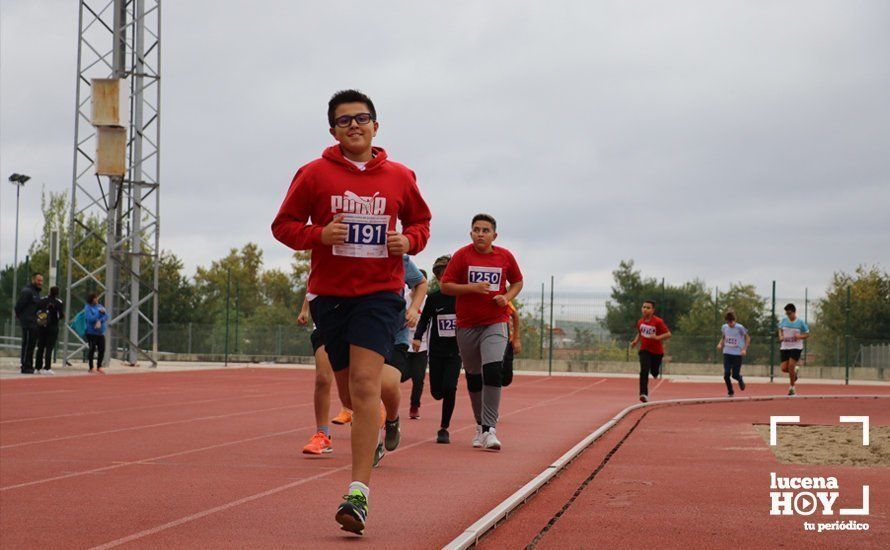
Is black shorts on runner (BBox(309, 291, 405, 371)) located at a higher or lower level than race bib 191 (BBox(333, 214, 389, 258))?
lower

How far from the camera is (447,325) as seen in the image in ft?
37.9

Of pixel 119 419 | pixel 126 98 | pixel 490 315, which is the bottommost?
pixel 119 419

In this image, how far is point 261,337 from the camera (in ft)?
139

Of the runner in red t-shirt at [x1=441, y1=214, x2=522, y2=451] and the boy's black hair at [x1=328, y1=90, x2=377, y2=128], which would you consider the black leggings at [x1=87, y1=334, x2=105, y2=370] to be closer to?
the runner in red t-shirt at [x1=441, y1=214, x2=522, y2=451]

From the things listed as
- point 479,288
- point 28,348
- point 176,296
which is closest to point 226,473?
point 479,288

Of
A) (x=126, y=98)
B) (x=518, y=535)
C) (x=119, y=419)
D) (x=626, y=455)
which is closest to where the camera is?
(x=518, y=535)

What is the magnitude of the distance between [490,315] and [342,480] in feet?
9.26

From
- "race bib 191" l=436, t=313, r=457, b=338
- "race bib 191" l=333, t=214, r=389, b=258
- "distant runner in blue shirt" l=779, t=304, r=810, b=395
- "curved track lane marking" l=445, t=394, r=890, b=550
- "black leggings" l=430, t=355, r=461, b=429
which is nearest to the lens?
"curved track lane marking" l=445, t=394, r=890, b=550

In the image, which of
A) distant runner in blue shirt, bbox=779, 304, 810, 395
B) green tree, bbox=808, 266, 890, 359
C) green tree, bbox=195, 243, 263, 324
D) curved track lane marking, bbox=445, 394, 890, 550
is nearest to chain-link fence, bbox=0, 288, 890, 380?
green tree, bbox=808, 266, 890, 359

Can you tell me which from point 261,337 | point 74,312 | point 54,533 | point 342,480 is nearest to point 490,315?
point 342,480

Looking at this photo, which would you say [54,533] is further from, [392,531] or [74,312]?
[74,312]

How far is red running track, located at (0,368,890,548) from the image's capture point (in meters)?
5.88

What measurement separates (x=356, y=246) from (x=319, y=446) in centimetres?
408

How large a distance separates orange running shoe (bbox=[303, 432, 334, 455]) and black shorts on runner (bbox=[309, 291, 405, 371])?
358 centimetres
